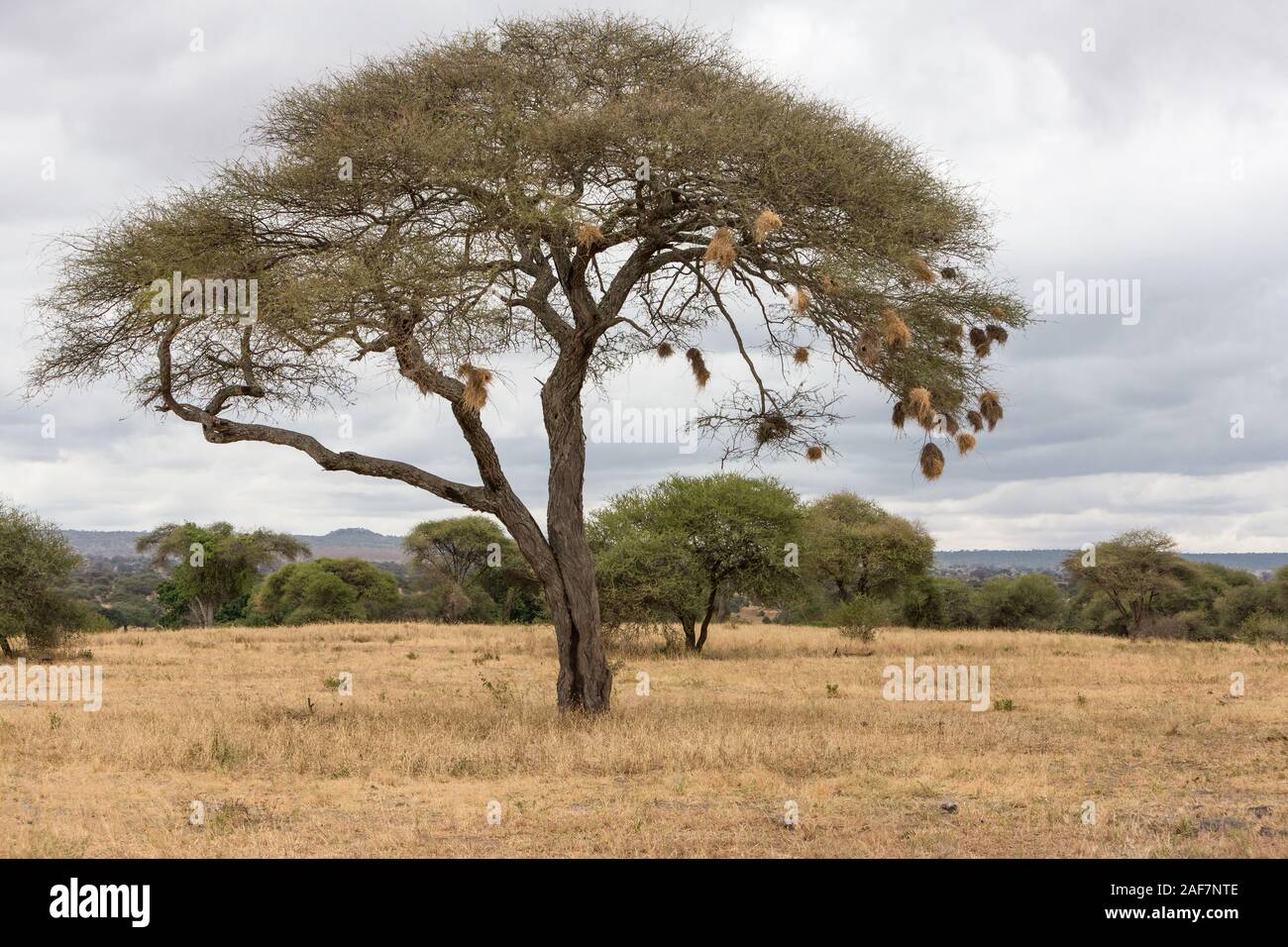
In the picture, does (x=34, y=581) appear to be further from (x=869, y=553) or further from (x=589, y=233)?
(x=869, y=553)

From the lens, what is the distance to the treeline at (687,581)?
29969 mm

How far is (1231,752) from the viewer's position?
46.3 ft

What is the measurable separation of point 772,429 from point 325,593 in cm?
5122

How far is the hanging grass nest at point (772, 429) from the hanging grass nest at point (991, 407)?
9.68 feet

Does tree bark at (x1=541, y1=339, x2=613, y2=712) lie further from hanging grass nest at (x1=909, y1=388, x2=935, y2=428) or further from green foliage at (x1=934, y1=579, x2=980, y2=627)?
green foliage at (x1=934, y1=579, x2=980, y2=627)

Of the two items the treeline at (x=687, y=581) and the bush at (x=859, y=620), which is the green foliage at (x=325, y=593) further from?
the bush at (x=859, y=620)

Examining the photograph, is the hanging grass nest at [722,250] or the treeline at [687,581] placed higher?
the hanging grass nest at [722,250]

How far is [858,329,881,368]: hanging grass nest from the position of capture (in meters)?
13.6

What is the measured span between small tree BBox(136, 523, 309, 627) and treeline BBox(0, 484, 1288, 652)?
0.11 m

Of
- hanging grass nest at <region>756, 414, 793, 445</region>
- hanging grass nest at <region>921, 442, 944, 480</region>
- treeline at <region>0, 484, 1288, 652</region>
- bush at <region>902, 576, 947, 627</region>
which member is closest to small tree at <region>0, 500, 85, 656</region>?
treeline at <region>0, 484, 1288, 652</region>
